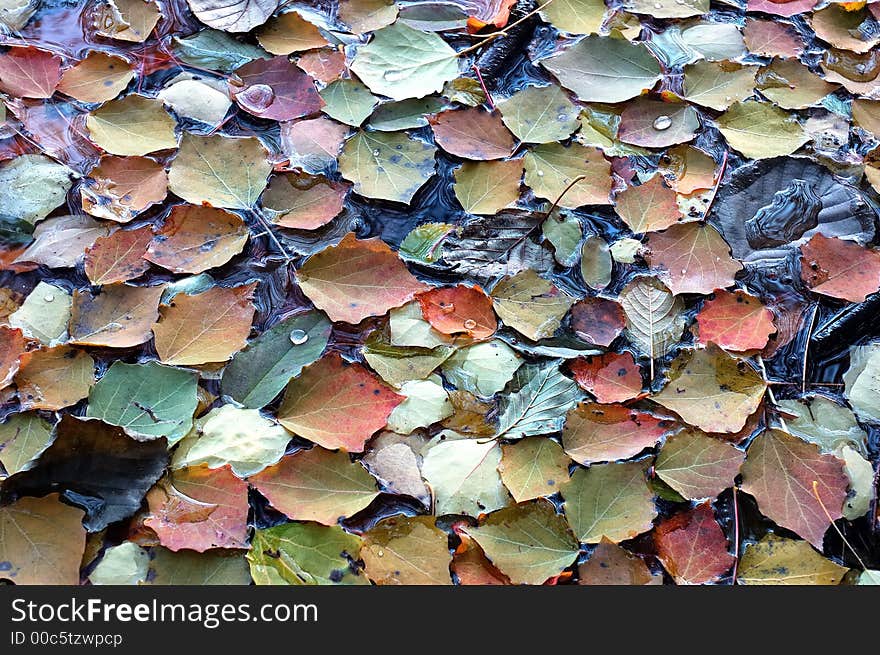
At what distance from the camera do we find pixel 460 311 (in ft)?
4.07

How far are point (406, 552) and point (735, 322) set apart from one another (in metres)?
0.67

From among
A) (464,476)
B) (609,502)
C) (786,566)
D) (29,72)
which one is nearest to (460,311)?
(464,476)

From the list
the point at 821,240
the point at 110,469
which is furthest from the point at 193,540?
the point at 821,240

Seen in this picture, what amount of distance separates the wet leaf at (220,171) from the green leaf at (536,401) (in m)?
0.58

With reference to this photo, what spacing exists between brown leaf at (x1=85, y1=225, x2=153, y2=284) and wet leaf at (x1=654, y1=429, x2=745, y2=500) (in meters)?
0.90

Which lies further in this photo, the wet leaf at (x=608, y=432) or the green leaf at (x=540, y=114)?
the green leaf at (x=540, y=114)

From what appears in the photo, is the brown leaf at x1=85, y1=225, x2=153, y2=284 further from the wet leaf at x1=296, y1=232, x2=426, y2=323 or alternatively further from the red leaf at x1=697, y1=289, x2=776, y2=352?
the red leaf at x1=697, y1=289, x2=776, y2=352

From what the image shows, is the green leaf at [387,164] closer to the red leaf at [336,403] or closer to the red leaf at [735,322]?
the red leaf at [336,403]

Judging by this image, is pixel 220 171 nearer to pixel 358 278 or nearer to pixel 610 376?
pixel 358 278

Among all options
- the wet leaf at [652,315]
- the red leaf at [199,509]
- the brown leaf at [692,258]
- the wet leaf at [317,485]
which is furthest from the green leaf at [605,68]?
the red leaf at [199,509]

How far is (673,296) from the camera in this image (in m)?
1.28

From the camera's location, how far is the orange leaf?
1.16 meters

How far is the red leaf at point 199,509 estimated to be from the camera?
1.02m
